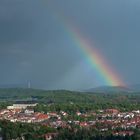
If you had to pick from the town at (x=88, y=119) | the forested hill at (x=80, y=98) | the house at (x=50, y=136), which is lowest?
the house at (x=50, y=136)

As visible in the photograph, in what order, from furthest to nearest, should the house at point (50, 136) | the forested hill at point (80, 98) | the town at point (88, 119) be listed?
1. the forested hill at point (80, 98)
2. the town at point (88, 119)
3. the house at point (50, 136)

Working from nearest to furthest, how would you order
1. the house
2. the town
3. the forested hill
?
the house < the town < the forested hill

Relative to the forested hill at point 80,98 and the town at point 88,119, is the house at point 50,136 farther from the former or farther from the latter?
the forested hill at point 80,98

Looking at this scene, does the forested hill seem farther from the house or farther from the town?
the house

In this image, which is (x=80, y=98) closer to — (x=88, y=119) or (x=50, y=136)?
(x=88, y=119)

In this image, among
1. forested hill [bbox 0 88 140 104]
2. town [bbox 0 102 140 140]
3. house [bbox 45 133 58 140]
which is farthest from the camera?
forested hill [bbox 0 88 140 104]

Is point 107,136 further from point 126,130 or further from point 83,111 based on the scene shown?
point 83,111

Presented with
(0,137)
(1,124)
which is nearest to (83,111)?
(1,124)

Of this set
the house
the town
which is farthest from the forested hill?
the house

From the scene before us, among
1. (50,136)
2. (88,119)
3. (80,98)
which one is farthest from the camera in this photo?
(80,98)

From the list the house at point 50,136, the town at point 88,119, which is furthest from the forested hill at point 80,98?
the house at point 50,136

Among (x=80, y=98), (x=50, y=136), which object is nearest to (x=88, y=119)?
(x=50, y=136)
